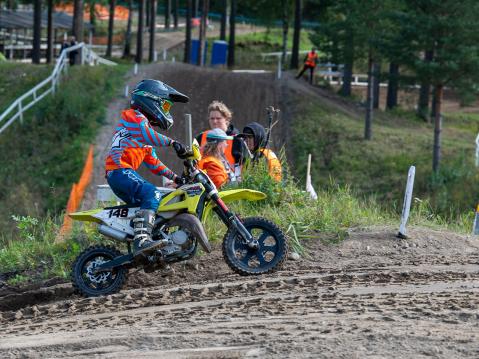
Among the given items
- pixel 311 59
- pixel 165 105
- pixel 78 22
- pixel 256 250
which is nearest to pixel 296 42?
pixel 311 59

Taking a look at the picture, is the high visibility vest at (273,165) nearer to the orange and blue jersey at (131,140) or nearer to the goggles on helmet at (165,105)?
the goggles on helmet at (165,105)

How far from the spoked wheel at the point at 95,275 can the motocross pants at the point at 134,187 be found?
0.60 meters

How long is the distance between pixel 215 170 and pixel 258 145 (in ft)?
2.57

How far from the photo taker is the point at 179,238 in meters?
8.89

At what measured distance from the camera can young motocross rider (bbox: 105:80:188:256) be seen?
28.9ft

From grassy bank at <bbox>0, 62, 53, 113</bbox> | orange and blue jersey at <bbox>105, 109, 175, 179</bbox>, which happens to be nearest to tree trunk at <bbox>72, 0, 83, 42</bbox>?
grassy bank at <bbox>0, 62, 53, 113</bbox>

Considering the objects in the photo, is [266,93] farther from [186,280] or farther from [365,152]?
[186,280]

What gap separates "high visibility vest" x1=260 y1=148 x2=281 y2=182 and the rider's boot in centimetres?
275

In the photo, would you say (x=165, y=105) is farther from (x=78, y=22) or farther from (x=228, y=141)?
(x=78, y=22)

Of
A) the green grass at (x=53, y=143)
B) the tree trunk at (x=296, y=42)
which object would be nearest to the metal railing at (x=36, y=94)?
the green grass at (x=53, y=143)

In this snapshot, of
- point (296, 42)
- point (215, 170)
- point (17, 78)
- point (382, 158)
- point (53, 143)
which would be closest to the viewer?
point (215, 170)

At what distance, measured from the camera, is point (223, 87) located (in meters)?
38.3

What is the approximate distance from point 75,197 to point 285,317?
16.2 metres

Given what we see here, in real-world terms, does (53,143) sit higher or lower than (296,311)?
lower
